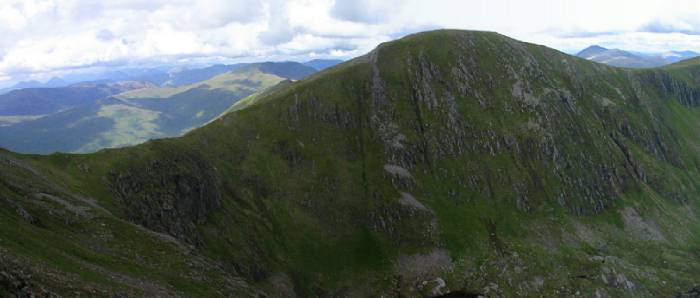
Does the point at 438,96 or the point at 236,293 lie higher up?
the point at 438,96

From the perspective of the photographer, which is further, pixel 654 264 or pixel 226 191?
pixel 654 264

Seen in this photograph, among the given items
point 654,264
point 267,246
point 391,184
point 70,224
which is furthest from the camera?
point 391,184

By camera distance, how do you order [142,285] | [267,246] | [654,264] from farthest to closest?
1. [654,264]
2. [267,246]
3. [142,285]

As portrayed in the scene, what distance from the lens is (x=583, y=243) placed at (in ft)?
443

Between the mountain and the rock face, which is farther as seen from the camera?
Result: the rock face

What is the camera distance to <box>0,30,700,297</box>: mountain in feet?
274

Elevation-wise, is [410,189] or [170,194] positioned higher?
[170,194]

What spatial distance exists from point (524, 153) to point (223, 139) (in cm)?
11057

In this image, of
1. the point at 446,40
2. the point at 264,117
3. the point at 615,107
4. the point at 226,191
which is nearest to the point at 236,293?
the point at 226,191

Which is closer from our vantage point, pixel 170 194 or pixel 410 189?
pixel 170 194

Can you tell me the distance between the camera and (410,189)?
140 m

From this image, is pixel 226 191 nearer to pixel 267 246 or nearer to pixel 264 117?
pixel 267 246

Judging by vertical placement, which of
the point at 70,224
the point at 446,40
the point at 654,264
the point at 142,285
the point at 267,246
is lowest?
the point at 654,264

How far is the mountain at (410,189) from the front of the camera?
83438 millimetres
